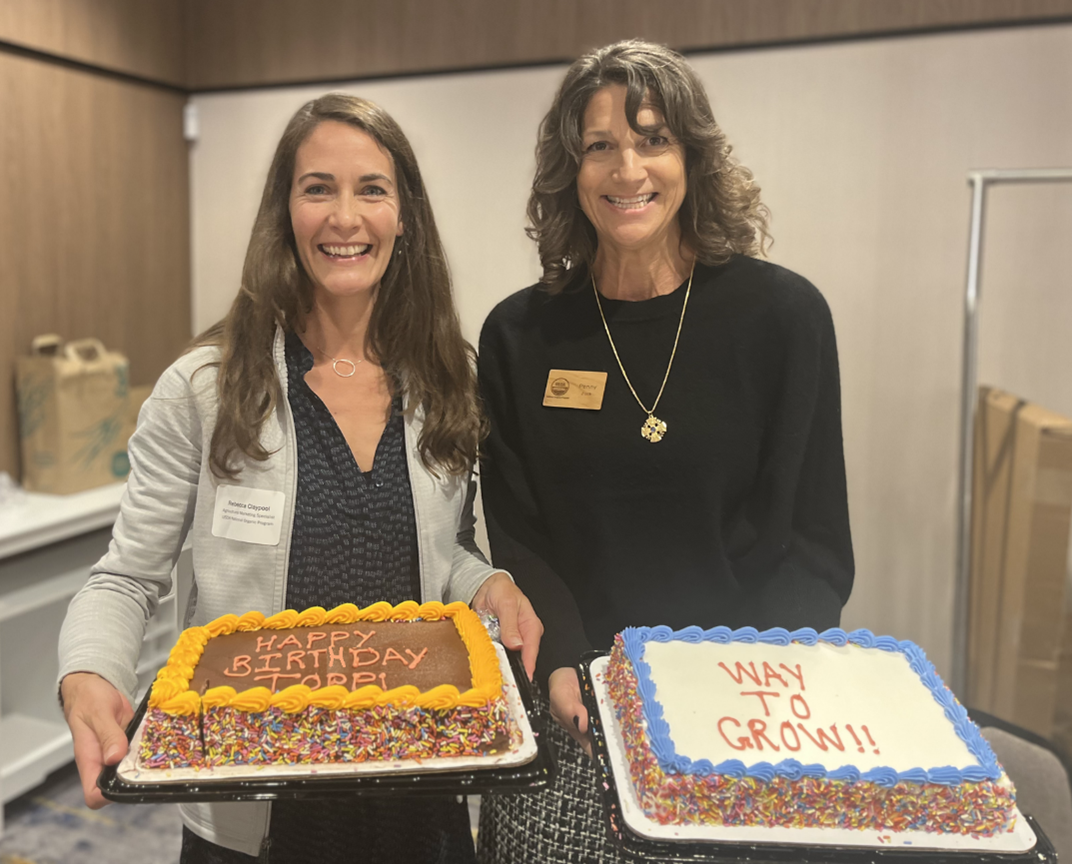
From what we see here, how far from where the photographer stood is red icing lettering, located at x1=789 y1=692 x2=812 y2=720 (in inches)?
50.7

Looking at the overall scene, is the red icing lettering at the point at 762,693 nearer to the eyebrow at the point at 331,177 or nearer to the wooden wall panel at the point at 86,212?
the eyebrow at the point at 331,177

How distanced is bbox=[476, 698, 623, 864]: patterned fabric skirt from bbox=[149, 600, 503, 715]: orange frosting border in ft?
0.73

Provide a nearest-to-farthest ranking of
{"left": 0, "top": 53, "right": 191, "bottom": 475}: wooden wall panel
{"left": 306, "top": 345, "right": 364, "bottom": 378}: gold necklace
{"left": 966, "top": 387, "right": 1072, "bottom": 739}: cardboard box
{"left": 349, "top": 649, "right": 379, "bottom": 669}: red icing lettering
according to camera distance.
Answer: {"left": 349, "top": 649, "right": 379, "bottom": 669}: red icing lettering < {"left": 306, "top": 345, "right": 364, "bottom": 378}: gold necklace < {"left": 966, "top": 387, "right": 1072, "bottom": 739}: cardboard box < {"left": 0, "top": 53, "right": 191, "bottom": 475}: wooden wall panel

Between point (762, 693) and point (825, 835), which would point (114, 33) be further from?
point (825, 835)

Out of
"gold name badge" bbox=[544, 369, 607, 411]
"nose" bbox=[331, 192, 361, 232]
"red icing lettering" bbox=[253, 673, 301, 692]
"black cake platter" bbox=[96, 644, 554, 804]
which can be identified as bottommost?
"black cake platter" bbox=[96, 644, 554, 804]

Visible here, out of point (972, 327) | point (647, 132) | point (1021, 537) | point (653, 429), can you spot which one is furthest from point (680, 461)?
point (1021, 537)

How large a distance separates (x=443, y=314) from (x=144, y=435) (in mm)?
578

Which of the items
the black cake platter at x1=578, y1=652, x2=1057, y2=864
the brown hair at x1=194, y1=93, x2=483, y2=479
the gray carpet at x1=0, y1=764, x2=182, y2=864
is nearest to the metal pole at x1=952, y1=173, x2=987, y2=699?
the black cake platter at x1=578, y1=652, x2=1057, y2=864

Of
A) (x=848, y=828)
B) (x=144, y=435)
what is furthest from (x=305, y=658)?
(x=848, y=828)

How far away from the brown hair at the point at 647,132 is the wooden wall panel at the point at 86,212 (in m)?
2.12

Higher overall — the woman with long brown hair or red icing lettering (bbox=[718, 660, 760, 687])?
the woman with long brown hair

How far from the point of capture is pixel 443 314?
163 centimetres

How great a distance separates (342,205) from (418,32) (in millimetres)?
1867

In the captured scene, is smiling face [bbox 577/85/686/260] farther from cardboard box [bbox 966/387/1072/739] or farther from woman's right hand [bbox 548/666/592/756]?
cardboard box [bbox 966/387/1072/739]
